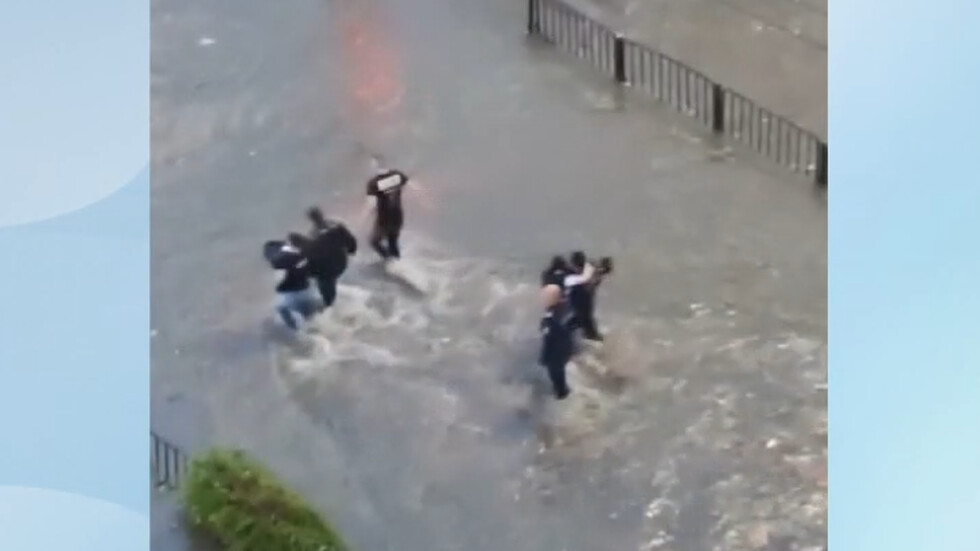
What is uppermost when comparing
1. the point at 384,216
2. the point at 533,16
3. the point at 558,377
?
the point at 533,16

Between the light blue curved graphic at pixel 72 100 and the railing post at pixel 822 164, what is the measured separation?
0.88 metres

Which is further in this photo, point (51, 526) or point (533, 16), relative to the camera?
point (533, 16)

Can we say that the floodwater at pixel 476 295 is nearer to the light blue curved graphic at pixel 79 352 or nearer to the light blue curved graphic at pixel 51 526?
the light blue curved graphic at pixel 79 352

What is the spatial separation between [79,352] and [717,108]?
35.0 inches

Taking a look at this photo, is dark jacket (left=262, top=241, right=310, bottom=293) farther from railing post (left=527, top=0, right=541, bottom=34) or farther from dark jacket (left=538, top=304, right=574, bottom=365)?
railing post (left=527, top=0, right=541, bottom=34)

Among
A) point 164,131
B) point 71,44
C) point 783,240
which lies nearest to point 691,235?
point 783,240

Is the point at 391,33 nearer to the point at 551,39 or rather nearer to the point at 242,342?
the point at 551,39

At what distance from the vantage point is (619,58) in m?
1.64

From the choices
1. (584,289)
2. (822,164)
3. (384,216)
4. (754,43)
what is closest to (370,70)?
(384,216)

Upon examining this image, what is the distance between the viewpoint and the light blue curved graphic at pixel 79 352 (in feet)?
5.09

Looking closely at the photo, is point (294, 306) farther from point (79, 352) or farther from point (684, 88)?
point (684, 88)

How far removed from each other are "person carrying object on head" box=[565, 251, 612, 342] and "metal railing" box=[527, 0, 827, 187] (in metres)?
0.24

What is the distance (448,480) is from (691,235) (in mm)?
452

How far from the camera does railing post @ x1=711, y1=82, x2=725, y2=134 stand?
1.62 metres
